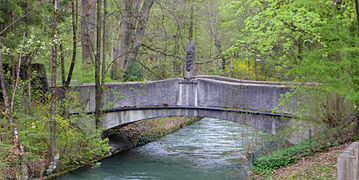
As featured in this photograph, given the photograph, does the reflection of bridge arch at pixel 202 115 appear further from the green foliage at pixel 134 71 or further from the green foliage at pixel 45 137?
the green foliage at pixel 134 71

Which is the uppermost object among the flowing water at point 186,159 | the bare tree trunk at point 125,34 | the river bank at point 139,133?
the bare tree trunk at point 125,34

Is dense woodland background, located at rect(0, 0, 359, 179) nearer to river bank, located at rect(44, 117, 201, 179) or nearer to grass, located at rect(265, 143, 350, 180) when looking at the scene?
grass, located at rect(265, 143, 350, 180)

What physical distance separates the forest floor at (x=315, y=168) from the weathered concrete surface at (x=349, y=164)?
12.5ft

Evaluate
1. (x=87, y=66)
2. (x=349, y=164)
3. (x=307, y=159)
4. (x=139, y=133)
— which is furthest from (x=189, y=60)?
(x=349, y=164)

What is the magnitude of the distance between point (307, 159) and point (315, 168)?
1.26 m

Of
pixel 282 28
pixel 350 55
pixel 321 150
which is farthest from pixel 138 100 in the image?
pixel 350 55

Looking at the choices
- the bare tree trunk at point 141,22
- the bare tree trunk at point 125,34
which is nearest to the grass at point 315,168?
the bare tree trunk at point 141,22

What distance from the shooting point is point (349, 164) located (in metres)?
3.63

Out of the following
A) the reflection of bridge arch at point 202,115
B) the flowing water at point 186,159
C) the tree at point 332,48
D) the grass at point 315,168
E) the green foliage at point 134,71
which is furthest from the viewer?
the green foliage at point 134,71

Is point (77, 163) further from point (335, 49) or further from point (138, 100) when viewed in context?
point (335, 49)

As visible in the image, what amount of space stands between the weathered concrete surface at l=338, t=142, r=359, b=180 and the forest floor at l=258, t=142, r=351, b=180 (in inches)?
150

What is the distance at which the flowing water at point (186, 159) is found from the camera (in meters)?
12.4

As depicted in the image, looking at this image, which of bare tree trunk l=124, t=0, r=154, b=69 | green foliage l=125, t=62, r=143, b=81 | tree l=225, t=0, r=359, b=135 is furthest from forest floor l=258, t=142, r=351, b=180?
bare tree trunk l=124, t=0, r=154, b=69

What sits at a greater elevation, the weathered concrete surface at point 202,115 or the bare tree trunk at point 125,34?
the bare tree trunk at point 125,34
